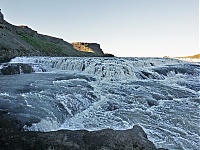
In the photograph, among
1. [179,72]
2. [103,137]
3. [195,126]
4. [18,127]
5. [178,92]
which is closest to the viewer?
[103,137]

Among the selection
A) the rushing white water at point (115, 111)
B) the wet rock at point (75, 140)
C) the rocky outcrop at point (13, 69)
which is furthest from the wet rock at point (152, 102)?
the rocky outcrop at point (13, 69)

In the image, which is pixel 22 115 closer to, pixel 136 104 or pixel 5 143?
pixel 5 143

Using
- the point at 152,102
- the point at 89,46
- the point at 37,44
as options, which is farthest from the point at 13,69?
the point at 89,46

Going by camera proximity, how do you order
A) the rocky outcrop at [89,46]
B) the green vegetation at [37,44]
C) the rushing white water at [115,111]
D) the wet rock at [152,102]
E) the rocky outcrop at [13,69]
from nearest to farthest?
the rushing white water at [115,111], the wet rock at [152,102], the rocky outcrop at [13,69], the green vegetation at [37,44], the rocky outcrop at [89,46]

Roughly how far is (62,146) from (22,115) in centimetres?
269

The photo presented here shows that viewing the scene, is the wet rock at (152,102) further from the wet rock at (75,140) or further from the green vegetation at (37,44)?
the green vegetation at (37,44)

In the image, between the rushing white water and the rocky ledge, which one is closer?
the rocky ledge

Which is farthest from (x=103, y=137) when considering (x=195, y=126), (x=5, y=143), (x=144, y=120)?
(x=195, y=126)

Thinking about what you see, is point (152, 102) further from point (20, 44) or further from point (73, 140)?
point (20, 44)

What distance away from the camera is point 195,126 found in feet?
21.7

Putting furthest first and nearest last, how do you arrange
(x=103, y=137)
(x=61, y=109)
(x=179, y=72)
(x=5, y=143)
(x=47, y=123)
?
(x=179, y=72) → (x=61, y=109) → (x=47, y=123) → (x=103, y=137) → (x=5, y=143)

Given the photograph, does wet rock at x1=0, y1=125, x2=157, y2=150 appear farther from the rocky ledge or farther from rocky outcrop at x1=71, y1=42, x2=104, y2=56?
rocky outcrop at x1=71, y1=42, x2=104, y2=56

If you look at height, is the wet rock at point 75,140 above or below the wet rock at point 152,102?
above

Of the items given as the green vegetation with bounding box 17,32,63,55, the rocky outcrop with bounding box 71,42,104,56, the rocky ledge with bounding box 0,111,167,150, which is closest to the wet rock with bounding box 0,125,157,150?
the rocky ledge with bounding box 0,111,167,150
